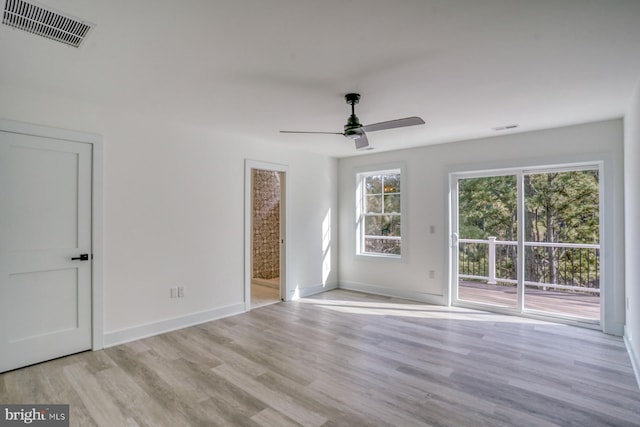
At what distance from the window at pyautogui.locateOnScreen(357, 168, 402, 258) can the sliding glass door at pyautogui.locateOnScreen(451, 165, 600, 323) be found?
3.19 feet

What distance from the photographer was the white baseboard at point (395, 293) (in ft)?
16.9

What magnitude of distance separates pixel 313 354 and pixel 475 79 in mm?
2895

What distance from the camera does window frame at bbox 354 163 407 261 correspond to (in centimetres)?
552

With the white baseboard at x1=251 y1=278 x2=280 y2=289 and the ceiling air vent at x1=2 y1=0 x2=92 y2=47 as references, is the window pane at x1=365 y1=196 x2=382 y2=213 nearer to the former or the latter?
the white baseboard at x1=251 y1=278 x2=280 y2=289

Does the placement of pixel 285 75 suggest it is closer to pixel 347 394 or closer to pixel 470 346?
pixel 347 394

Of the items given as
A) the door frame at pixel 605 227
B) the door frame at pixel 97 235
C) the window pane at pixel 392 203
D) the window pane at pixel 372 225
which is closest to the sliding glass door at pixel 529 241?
the door frame at pixel 605 227

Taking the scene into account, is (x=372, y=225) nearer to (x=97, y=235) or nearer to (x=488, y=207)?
(x=488, y=207)

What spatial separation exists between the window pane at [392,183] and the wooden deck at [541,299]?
1.87 metres

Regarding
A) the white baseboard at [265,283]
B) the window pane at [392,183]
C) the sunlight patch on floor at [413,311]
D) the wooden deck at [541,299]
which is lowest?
the sunlight patch on floor at [413,311]

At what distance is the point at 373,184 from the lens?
20.0ft

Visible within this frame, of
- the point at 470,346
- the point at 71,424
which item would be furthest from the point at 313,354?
the point at 71,424

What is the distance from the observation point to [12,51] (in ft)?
7.40

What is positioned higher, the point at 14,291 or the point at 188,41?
the point at 188,41

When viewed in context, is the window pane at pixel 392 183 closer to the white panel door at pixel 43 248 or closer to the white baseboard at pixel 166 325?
the white baseboard at pixel 166 325
